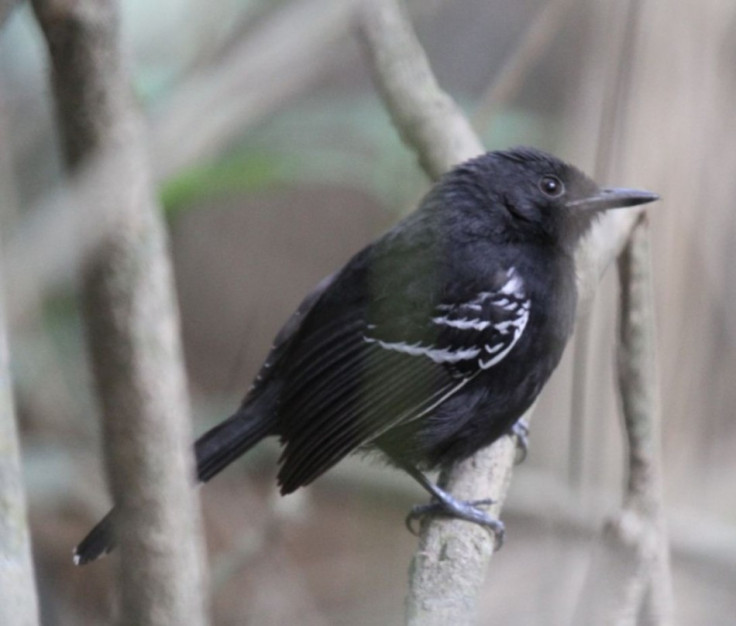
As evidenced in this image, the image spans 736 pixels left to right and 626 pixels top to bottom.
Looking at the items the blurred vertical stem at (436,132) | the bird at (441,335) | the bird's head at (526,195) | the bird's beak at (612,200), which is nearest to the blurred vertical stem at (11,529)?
the bird at (441,335)

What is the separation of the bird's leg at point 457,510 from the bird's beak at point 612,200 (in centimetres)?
99

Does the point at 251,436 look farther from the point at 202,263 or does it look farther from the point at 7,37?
the point at 202,263

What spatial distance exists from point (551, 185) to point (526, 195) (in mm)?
94

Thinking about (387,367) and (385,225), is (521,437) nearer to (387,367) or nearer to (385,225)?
(387,367)

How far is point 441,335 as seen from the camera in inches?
135

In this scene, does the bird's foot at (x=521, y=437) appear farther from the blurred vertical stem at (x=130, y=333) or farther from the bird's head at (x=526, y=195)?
the blurred vertical stem at (x=130, y=333)

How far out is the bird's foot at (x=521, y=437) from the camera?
383 centimetres

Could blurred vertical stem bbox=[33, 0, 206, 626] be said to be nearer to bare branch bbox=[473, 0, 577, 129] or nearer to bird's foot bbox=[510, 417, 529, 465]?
bare branch bbox=[473, 0, 577, 129]

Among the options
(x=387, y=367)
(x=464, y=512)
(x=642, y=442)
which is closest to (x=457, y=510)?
A: (x=464, y=512)

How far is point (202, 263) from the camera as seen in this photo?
7.17 m

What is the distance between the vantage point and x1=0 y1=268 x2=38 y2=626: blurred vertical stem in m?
1.56

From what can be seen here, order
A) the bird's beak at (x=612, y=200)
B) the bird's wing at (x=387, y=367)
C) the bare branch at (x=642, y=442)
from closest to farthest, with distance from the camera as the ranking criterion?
the bare branch at (x=642, y=442) → the bird's wing at (x=387, y=367) → the bird's beak at (x=612, y=200)

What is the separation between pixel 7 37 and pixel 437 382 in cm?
258

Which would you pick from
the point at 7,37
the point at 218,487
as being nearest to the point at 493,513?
the point at 7,37
